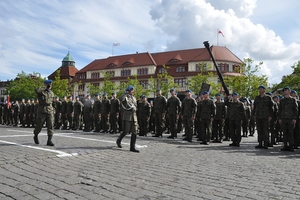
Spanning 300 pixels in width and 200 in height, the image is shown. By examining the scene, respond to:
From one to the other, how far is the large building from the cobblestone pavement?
5446 cm

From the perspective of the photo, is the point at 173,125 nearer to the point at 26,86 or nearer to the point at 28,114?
the point at 28,114

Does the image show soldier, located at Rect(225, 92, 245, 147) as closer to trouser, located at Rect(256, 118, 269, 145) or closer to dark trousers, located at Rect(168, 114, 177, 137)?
trouser, located at Rect(256, 118, 269, 145)

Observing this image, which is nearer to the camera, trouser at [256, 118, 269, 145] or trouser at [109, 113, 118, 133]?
trouser at [256, 118, 269, 145]

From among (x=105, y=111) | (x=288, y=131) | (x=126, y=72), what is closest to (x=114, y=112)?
(x=105, y=111)

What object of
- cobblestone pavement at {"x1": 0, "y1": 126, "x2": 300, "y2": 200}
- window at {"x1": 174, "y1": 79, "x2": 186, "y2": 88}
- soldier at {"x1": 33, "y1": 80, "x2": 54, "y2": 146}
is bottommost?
cobblestone pavement at {"x1": 0, "y1": 126, "x2": 300, "y2": 200}

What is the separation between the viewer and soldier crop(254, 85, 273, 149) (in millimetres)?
10492

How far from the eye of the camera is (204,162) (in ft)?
23.1

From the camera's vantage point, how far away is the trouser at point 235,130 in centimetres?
1108

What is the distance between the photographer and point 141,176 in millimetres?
5367

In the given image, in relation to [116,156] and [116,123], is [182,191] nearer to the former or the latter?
[116,156]

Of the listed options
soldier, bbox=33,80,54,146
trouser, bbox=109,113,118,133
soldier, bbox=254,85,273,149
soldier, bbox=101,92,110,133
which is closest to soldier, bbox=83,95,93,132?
soldier, bbox=101,92,110,133

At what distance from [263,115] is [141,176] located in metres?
6.76

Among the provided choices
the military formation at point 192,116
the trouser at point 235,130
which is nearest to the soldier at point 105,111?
the military formation at point 192,116

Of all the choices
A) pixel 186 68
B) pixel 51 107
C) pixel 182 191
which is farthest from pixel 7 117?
pixel 186 68
